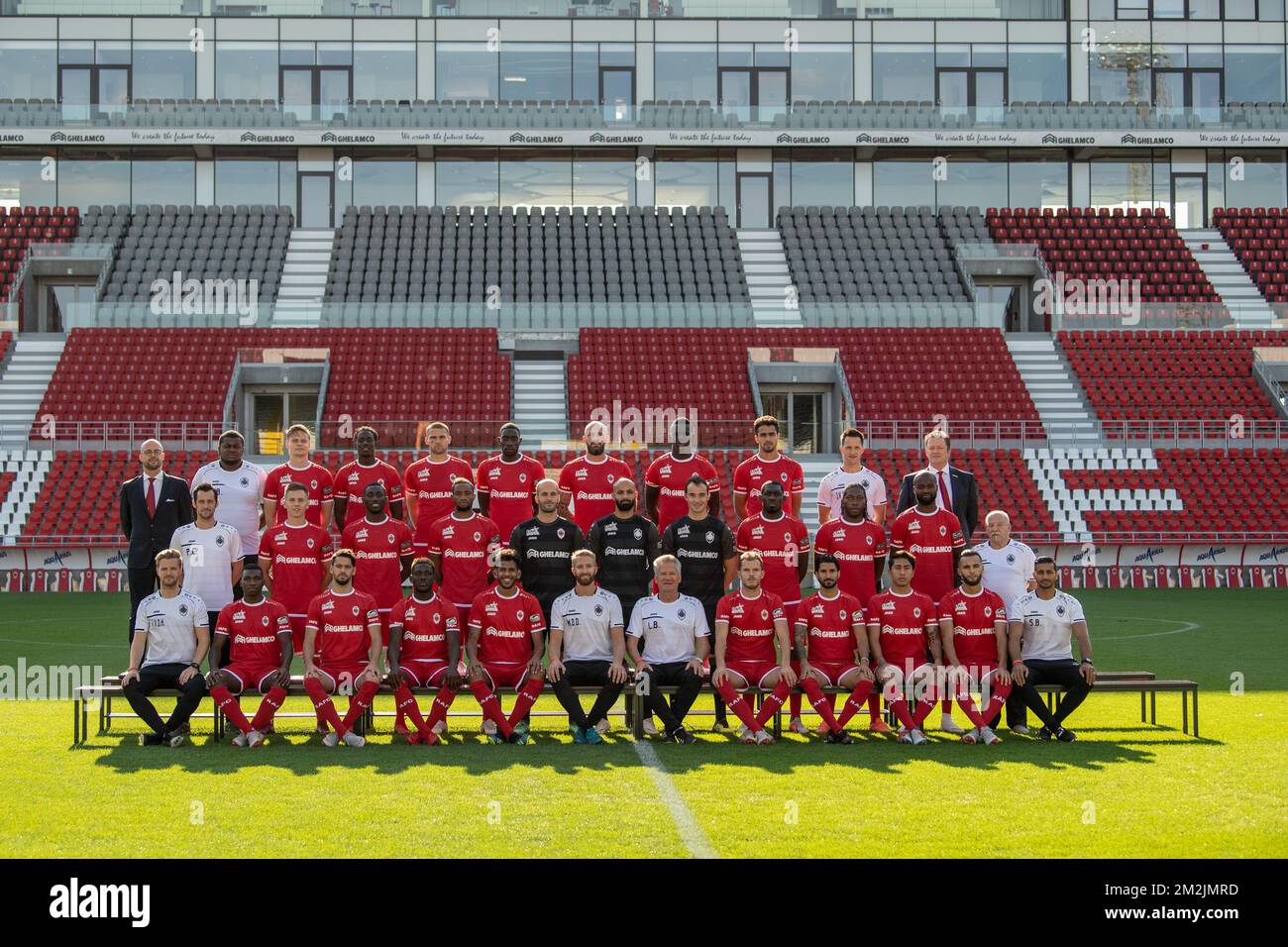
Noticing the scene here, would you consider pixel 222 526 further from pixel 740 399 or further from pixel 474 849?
pixel 740 399

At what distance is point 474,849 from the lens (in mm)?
6906

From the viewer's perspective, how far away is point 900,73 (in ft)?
134

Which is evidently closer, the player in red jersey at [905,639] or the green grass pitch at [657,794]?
the green grass pitch at [657,794]

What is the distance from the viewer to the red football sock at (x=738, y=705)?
1033cm

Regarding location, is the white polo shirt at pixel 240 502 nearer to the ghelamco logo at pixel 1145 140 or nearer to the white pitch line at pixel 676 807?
the white pitch line at pixel 676 807

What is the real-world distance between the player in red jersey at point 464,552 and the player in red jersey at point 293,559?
0.91m

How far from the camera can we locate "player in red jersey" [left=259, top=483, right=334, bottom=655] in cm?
1121

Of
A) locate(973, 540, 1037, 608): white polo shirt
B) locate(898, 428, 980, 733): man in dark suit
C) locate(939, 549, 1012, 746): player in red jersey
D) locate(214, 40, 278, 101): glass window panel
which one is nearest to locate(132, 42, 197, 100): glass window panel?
locate(214, 40, 278, 101): glass window panel

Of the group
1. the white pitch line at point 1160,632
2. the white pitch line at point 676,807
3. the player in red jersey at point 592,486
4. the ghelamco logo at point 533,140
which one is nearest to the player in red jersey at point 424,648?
the white pitch line at point 676,807

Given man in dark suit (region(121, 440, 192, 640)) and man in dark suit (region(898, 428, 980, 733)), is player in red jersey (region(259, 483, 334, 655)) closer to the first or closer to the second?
man in dark suit (region(121, 440, 192, 640))

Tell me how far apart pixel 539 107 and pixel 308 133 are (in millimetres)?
6201

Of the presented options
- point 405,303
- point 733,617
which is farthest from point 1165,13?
point 733,617

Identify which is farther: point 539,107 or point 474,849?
point 539,107

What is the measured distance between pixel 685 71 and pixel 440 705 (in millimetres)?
33139
